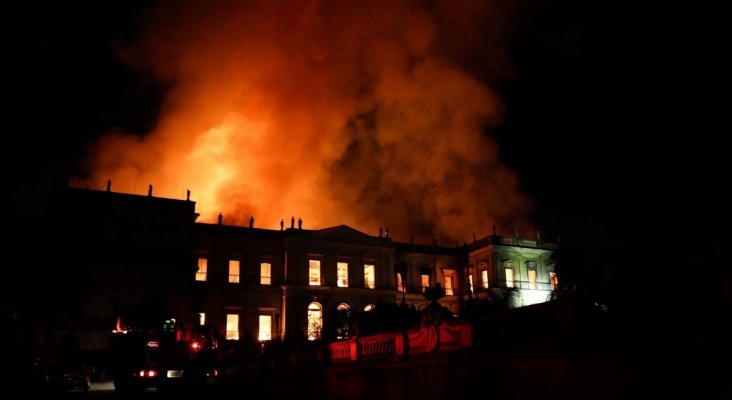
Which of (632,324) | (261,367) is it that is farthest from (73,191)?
(632,324)

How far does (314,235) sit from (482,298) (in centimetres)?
1721

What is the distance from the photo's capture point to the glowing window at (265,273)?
51406 mm

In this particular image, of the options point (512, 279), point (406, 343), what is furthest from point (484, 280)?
point (406, 343)

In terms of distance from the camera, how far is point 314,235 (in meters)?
53.3

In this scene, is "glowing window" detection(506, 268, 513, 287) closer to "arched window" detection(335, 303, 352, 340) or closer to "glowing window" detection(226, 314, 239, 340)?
"arched window" detection(335, 303, 352, 340)

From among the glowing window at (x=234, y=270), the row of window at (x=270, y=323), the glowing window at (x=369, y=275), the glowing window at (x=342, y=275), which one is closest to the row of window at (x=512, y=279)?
Answer: the glowing window at (x=369, y=275)

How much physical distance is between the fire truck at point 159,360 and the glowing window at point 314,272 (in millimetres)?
16652

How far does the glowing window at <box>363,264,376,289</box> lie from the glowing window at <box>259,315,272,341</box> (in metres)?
9.70

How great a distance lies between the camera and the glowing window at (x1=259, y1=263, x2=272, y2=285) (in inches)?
2024

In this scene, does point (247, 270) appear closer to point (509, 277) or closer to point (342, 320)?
point (342, 320)

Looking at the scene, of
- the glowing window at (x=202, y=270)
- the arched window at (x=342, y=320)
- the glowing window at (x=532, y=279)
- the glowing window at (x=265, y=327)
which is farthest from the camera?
the glowing window at (x=532, y=279)

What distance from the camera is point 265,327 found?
5047 centimetres

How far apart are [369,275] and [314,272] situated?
555cm

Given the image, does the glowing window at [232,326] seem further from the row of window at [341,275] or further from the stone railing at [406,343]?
the stone railing at [406,343]
